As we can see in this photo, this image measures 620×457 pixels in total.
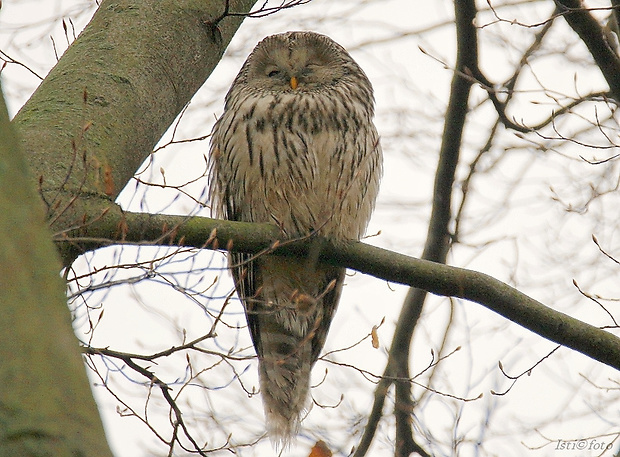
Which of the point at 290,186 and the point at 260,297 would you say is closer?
the point at 290,186

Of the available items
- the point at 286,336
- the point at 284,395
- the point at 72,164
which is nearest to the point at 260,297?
the point at 286,336

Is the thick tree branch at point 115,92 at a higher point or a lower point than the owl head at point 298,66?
lower

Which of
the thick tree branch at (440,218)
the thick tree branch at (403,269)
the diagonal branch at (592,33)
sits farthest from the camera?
the thick tree branch at (440,218)

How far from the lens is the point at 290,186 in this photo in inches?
173

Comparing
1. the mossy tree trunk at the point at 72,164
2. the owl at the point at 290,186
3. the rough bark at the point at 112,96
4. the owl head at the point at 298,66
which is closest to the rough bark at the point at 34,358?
the mossy tree trunk at the point at 72,164

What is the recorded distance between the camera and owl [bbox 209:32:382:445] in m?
4.37

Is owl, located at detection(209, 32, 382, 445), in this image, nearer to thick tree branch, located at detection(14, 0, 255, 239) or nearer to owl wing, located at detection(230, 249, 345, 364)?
owl wing, located at detection(230, 249, 345, 364)

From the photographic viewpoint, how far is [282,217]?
4.37 m

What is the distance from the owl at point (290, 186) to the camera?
172 inches

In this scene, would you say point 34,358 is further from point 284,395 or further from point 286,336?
point 286,336

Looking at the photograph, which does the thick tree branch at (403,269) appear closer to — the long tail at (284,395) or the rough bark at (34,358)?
the long tail at (284,395)

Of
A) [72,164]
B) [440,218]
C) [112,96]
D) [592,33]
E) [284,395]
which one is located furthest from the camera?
[440,218]

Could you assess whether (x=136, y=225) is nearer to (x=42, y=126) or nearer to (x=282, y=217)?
(x=42, y=126)

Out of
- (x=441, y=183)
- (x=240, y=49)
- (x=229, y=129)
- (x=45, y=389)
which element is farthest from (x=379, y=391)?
(x=45, y=389)
